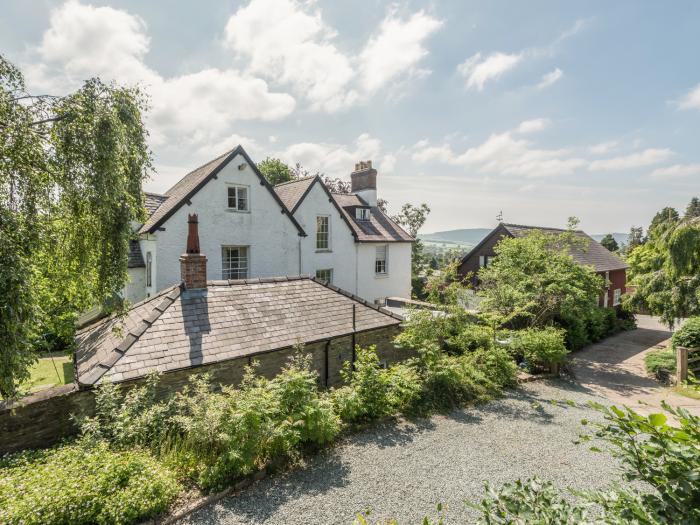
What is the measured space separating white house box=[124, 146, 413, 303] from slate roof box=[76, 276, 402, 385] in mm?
5952

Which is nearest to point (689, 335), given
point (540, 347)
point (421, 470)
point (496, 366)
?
point (540, 347)

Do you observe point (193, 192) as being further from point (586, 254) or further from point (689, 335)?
point (586, 254)

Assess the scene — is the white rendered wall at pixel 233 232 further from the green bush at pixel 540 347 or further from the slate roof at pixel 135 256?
the green bush at pixel 540 347

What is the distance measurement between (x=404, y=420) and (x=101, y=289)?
8.29m

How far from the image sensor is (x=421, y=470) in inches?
290

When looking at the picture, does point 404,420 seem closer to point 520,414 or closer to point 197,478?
point 520,414

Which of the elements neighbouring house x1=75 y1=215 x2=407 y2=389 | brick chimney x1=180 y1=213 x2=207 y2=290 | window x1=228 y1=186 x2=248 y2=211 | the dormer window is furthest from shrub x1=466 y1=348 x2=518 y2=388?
the dormer window

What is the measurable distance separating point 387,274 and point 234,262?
38.8 feet

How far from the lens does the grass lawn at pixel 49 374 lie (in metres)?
12.6

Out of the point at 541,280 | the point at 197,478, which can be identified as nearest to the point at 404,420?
the point at 197,478

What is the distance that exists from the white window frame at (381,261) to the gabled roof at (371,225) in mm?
809

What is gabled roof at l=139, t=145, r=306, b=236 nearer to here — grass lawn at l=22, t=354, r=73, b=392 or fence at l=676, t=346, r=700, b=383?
grass lawn at l=22, t=354, r=73, b=392

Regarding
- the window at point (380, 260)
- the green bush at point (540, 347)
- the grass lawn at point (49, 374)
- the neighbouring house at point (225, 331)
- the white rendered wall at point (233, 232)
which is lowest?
the grass lawn at point (49, 374)

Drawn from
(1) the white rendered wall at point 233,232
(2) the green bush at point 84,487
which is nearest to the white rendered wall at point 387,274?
(1) the white rendered wall at point 233,232
